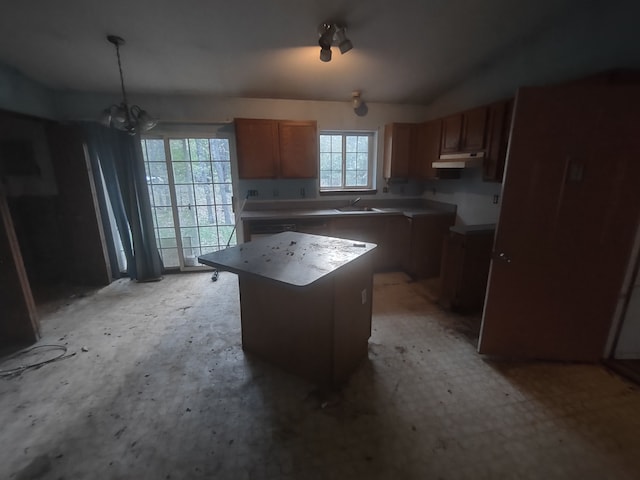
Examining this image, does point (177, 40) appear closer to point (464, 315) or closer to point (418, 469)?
point (418, 469)

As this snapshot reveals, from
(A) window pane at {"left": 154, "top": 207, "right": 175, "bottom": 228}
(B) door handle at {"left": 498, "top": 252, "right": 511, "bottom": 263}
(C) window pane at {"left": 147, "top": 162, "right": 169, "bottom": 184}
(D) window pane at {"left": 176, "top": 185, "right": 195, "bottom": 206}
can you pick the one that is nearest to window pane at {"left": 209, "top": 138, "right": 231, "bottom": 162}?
(D) window pane at {"left": 176, "top": 185, "right": 195, "bottom": 206}

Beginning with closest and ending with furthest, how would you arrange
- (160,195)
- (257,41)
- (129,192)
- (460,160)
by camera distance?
(257,41) → (460,160) → (129,192) → (160,195)

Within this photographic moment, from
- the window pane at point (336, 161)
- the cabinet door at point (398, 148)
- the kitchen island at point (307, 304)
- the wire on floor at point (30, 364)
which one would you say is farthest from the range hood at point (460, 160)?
the wire on floor at point (30, 364)

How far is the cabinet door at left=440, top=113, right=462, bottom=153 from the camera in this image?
3.13 metres

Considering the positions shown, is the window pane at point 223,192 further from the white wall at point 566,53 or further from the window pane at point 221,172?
the white wall at point 566,53

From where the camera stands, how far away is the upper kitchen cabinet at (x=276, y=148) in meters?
3.49

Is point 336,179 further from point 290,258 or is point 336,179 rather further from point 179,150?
point 290,258

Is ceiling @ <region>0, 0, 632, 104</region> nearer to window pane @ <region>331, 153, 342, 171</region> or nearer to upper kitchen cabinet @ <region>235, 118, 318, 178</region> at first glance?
upper kitchen cabinet @ <region>235, 118, 318, 178</region>

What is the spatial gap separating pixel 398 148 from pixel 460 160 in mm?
1031

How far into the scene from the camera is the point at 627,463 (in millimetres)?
1396

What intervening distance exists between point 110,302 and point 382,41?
3.96 metres

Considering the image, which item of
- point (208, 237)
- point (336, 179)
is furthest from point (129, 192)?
point (336, 179)

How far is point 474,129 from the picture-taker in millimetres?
2920

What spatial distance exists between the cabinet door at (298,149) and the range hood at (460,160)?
155 centimetres
